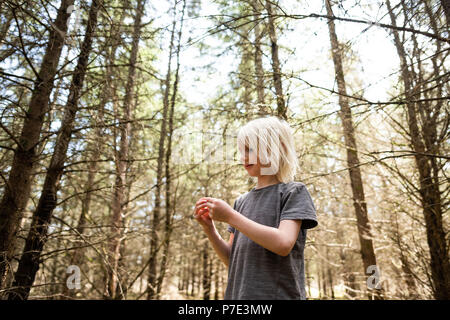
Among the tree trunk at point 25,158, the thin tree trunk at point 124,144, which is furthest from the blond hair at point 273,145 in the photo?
the tree trunk at point 25,158

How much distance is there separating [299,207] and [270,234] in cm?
20

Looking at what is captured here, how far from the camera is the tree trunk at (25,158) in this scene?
200 centimetres

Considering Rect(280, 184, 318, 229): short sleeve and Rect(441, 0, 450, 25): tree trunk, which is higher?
Rect(441, 0, 450, 25): tree trunk

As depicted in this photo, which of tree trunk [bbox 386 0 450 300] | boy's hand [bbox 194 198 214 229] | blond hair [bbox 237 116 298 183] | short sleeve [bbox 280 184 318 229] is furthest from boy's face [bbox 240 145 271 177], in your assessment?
tree trunk [bbox 386 0 450 300]

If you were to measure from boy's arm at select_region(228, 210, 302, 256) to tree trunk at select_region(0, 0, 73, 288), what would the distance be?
1762 mm

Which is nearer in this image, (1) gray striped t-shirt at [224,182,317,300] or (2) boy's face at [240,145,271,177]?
(1) gray striped t-shirt at [224,182,317,300]

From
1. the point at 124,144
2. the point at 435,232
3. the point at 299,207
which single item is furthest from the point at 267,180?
the point at 435,232

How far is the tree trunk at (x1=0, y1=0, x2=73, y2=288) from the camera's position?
1998 mm

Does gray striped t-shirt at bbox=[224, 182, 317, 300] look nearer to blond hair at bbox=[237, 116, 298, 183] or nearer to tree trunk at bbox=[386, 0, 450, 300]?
blond hair at bbox=[237, 116, 298, 183]

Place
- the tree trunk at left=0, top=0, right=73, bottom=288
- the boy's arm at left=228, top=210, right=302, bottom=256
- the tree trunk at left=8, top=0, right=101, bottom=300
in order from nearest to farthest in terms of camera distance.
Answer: the boy's arm at left=228, top=210, right=302, bottom=256 < the tree trunk at left=0, top=0, right=73, bottom=288 < the tree trunk at left=8, top=0, right=101, bottom=300

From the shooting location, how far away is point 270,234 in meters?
1.05

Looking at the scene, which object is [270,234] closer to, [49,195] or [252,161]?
[252,161]
